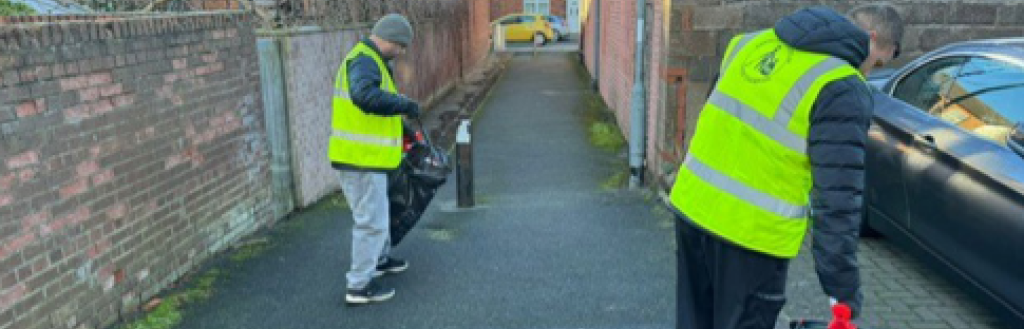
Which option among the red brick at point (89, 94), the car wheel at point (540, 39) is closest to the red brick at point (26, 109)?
the red brick at point (89, 94)

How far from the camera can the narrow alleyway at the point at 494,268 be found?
4.16 metres

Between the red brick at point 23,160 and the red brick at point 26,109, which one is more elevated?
the red brick at point 26,109

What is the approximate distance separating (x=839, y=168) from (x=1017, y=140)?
6.04 ft

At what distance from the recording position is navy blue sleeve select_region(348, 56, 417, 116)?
12.8 feet

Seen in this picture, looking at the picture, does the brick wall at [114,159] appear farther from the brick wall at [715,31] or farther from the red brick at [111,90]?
the brick wall at [715,31]

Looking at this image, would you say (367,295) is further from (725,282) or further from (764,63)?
(764,63)

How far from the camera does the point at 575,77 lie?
1848 centimetres

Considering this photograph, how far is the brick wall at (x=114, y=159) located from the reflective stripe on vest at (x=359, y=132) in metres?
1.08

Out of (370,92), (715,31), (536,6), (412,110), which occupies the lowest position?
(412,110)

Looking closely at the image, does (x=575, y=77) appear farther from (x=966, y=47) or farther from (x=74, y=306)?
(x=74, y=306)

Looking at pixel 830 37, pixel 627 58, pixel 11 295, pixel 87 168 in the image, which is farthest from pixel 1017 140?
pixel 627 58

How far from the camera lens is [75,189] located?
377 cm

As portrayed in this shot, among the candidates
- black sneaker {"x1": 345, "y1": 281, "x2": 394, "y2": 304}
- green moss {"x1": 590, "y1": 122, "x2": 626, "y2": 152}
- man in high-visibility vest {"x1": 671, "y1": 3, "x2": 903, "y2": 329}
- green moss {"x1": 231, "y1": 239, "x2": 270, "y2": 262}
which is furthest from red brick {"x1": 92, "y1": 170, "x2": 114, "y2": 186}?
green moss {"x1": 590, "y1": 122, "x2": 626, "y2": 152}

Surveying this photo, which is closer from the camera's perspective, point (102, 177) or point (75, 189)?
point (75, 189)
